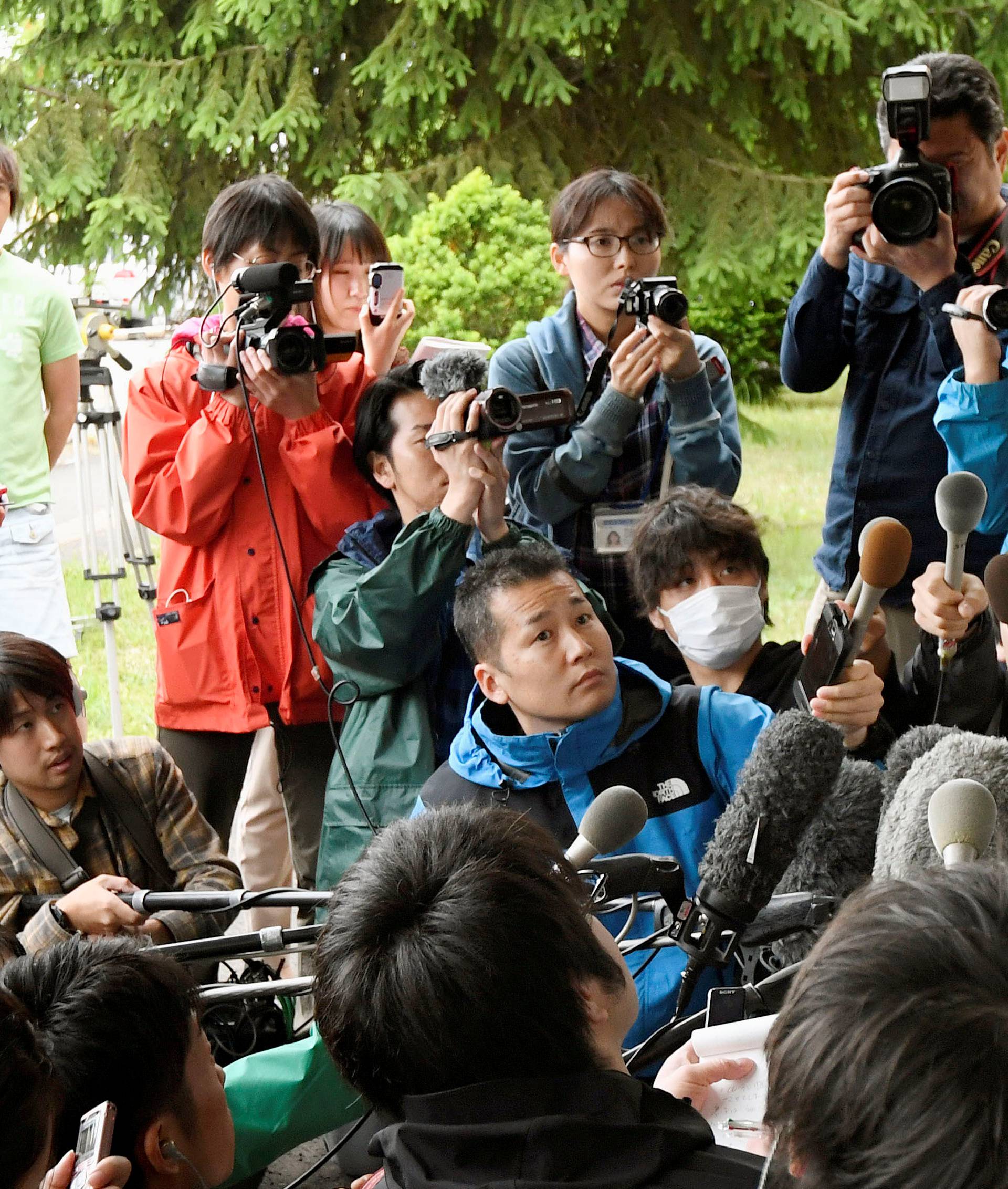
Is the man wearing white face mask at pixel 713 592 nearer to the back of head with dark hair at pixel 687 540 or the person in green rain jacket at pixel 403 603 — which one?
the back of head with dark hair at pixel 687 540

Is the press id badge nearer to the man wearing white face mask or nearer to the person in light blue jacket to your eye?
the man wearing white face mask

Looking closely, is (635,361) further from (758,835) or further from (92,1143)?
(92,1143)

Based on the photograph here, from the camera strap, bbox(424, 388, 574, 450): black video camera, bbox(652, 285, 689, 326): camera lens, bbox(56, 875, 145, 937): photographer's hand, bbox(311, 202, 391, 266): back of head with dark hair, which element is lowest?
bbox(56, 875, 145, 937): photographer's hand

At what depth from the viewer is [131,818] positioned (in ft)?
8.38

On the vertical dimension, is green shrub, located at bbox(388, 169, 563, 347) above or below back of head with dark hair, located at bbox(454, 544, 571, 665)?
above

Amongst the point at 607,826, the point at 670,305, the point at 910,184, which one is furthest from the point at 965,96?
the point at 607,826

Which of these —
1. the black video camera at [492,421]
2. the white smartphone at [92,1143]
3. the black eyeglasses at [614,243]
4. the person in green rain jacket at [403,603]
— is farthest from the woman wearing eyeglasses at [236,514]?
the white smartphone at [92,1143]

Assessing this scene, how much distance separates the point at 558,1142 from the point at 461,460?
1.60 m

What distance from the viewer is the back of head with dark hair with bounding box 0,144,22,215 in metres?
3.57

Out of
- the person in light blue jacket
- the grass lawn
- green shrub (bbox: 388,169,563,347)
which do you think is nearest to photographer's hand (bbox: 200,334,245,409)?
the person in light blue jacket

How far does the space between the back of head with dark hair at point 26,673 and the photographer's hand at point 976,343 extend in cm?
173

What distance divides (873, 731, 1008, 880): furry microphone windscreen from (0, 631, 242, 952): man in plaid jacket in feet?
4.00

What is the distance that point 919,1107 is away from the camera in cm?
84

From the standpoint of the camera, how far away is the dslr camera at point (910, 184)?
2.69 meters
